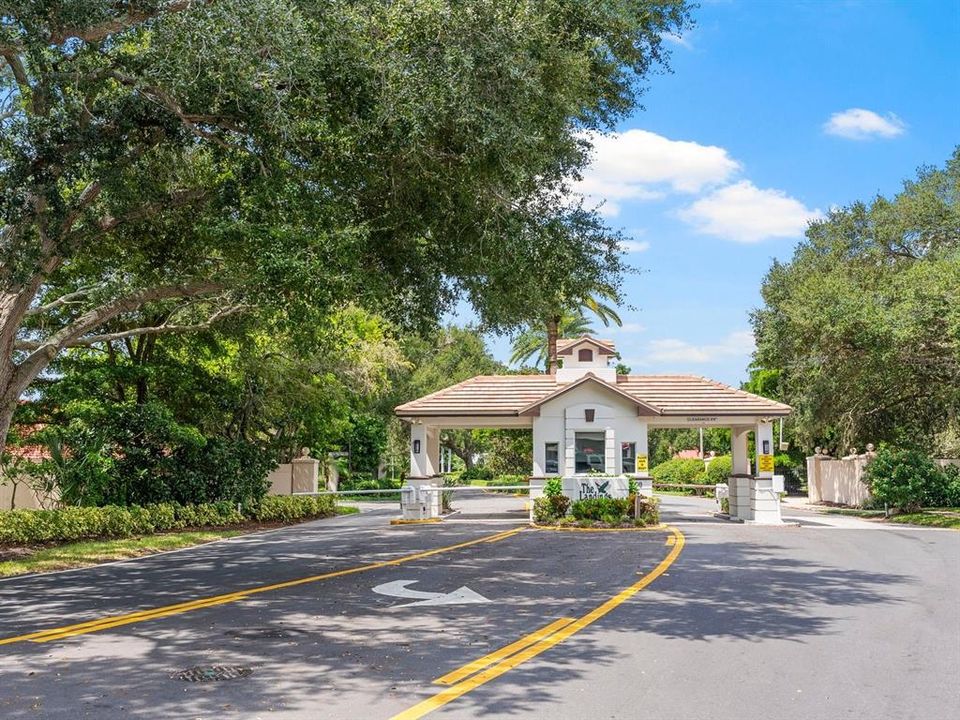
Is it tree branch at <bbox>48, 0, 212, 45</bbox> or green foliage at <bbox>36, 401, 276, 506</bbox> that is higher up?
tree branch at <bbox>48, 0, 212, 45</bbox>

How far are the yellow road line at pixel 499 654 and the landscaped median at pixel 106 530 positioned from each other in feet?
32.0

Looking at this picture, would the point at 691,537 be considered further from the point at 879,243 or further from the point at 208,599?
the point at 879,243

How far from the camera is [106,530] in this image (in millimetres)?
20359

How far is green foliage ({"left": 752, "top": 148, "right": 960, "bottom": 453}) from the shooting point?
26.2 m

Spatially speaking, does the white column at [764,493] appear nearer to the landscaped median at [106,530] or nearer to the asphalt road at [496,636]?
the asphalt road at [496,636]

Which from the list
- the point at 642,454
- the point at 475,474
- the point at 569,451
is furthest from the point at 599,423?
the point at 475,474

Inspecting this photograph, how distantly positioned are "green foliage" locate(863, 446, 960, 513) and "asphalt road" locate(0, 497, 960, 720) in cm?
1272

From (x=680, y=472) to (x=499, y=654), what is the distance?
176ft

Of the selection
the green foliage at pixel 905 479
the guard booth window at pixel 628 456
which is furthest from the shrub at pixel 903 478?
the guard booth window at pixel 628 456

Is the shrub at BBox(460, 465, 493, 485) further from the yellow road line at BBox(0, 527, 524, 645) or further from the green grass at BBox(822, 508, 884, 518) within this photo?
the yellow road line at BBox(0, 527, 524, 645)

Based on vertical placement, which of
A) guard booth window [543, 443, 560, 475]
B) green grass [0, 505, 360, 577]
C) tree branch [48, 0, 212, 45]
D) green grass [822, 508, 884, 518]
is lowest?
green grass [822, 508, 884, 518]

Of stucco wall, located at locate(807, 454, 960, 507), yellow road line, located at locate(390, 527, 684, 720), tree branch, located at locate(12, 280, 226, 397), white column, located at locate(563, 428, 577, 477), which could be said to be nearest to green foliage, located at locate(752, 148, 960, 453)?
stucco wall, located at locate(807, 454, 960, 507)

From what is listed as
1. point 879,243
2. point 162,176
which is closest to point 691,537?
point 162,176

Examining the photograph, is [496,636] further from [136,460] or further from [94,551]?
[136,460]
